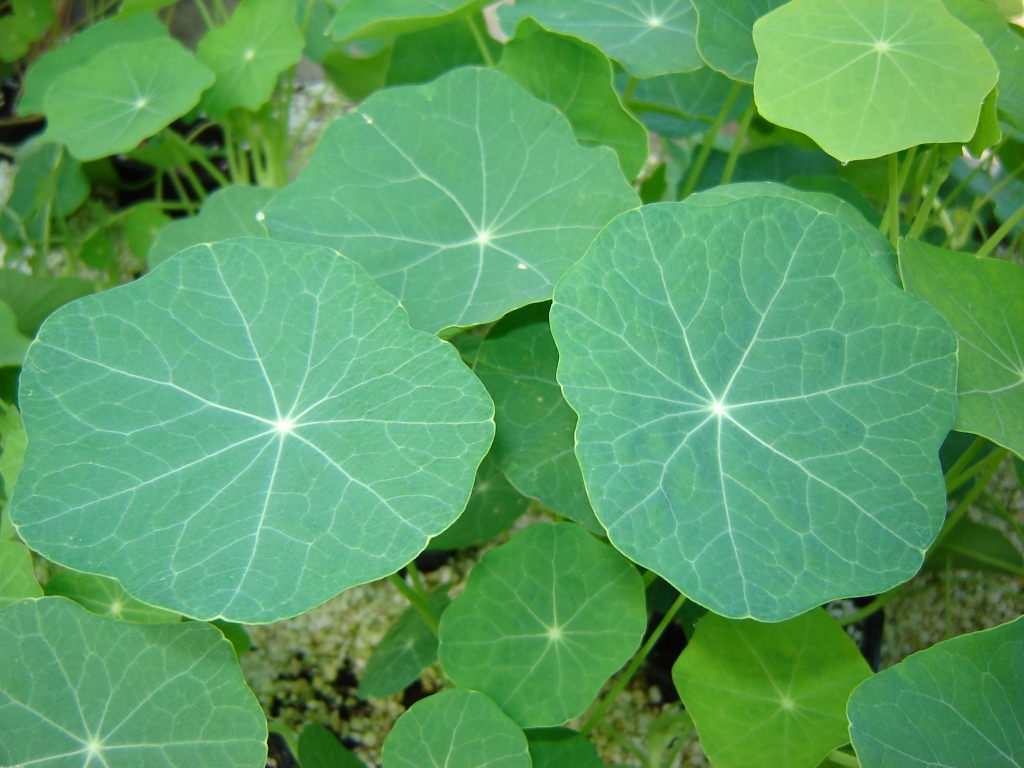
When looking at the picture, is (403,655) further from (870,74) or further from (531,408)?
(870,74)

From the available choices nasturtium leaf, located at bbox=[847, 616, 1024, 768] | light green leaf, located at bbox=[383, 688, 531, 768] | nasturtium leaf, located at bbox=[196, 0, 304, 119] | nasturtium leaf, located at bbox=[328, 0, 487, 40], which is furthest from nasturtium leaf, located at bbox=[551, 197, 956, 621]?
nasturtium leaf, located at bbox=[196, 0, 304, 119]

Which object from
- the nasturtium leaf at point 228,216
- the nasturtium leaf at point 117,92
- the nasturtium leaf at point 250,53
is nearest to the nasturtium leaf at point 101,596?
the nasturtium leaf at point 228,216

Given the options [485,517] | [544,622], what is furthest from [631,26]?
[544,622]

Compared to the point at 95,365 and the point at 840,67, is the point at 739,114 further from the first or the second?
the point at 95,365

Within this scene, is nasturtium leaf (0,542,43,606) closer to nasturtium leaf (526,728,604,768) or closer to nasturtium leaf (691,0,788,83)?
nasturtium leaf (526,728,604,768)

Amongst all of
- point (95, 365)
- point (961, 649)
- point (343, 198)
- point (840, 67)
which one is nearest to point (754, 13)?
point (840, 67)
